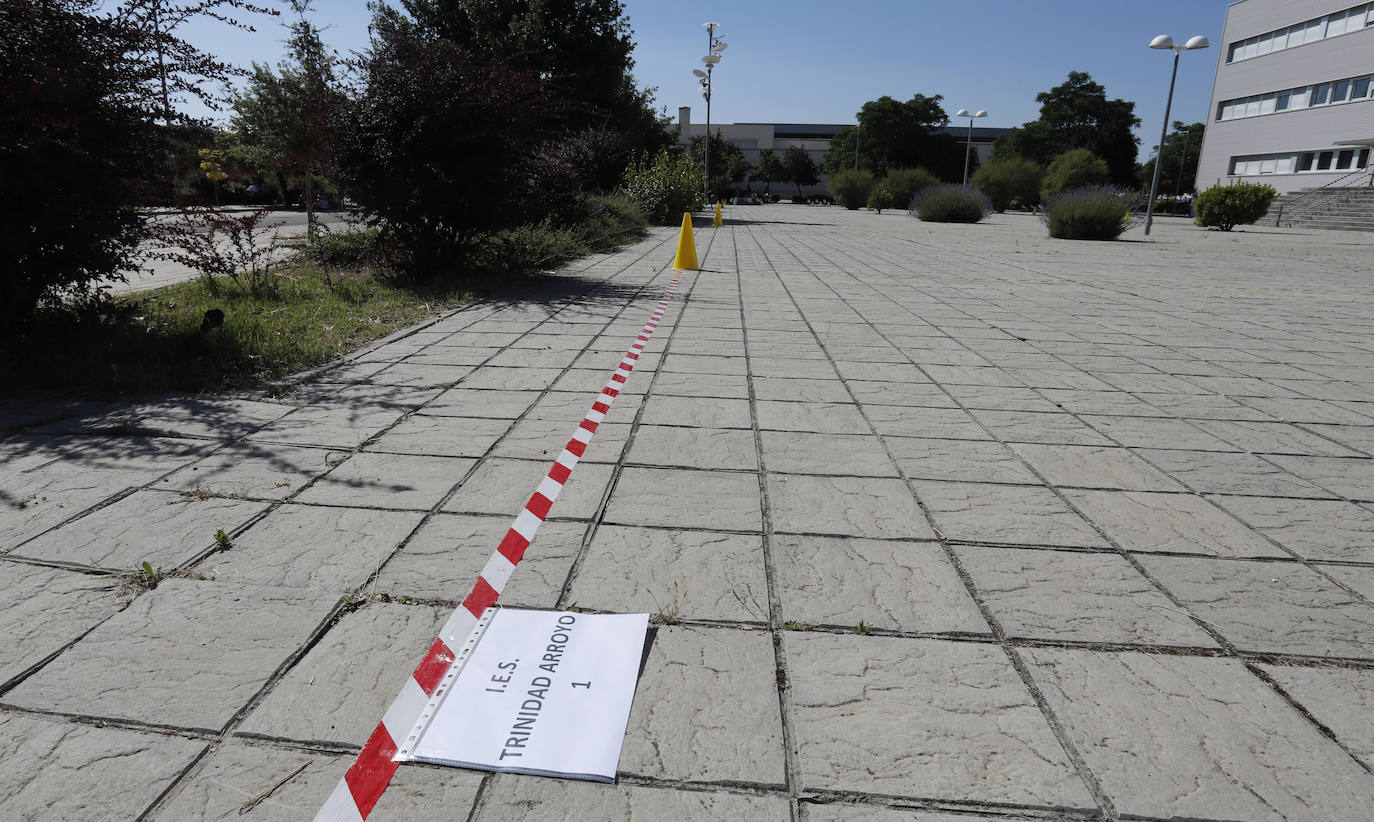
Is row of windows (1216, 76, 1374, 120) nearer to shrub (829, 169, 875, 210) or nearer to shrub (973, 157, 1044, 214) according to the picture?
shrub (973, 157, 1044, 214)

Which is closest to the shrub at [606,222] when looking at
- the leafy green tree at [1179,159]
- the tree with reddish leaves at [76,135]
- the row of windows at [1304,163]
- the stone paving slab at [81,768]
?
the tree with reddish leaves at [76,135]

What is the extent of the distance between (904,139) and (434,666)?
90.2 m

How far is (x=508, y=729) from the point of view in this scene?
1.93 m

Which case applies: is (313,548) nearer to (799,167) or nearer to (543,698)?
(543,698)

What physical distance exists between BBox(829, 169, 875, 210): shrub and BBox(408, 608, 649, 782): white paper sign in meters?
50.3

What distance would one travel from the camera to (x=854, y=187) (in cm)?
4884

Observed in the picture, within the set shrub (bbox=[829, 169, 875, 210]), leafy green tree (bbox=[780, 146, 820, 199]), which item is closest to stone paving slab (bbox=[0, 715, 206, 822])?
shrub (bbox=[829, 169, 875, 210])

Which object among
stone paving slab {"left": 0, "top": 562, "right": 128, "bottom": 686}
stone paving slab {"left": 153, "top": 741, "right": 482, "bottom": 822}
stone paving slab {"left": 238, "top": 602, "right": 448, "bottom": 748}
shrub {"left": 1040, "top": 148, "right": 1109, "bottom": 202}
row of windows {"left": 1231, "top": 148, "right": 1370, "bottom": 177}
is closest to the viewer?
stone paving slab {"left": 153, "top": 741, "right": 482, "bottom": 822}

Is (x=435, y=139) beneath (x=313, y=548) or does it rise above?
above

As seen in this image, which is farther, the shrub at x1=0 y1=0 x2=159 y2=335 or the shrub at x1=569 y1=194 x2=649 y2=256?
the shrub at x1=569 y1=194 x2=649 y2=256

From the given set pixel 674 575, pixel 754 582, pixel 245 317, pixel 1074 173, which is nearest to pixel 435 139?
pixel 245 317

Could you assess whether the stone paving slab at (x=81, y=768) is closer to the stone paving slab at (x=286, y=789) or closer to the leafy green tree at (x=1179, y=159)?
the stone paving slab at (x=286, y=789)

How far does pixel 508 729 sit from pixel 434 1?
91.5ft

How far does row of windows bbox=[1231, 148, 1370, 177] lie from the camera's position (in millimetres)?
39719
